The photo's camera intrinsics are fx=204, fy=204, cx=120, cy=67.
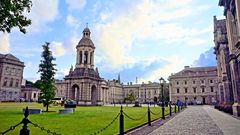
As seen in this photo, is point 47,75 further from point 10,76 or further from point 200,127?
point 10,76

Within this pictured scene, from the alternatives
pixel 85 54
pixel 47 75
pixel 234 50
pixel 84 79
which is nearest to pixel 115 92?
pixel 85 54

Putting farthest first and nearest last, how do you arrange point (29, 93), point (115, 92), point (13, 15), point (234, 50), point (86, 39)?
point (115, 92)
point (29, 93)
point (86, 39)
point (234, 50)
point (13, 15)

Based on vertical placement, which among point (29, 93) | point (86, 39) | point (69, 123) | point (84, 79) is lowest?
point (69, 123)

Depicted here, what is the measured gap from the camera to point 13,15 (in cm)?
1077

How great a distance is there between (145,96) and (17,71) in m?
74.1

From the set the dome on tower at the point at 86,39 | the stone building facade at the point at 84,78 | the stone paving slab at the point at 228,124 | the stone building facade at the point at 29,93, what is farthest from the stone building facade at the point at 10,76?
the stone paving slab at the point at 228,124

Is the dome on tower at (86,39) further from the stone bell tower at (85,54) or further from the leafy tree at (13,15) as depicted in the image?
the leafy tree at (13,15)

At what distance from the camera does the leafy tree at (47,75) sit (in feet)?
92.3

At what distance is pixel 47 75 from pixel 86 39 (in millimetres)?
37164

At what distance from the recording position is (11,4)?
981cm

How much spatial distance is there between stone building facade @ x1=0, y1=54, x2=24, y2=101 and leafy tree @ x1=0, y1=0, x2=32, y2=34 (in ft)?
242

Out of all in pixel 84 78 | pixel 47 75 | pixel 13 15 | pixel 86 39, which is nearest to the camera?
pixel 13 15

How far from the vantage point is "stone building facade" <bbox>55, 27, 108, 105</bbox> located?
2270 inches

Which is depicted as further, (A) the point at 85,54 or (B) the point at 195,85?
(B) the point at 195,85
